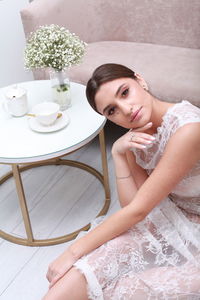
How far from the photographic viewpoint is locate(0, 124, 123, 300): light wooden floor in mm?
1766

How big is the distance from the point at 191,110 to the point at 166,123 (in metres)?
0.09

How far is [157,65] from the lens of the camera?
8.05 feet

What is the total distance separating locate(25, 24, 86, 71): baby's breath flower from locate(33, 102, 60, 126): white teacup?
18cm

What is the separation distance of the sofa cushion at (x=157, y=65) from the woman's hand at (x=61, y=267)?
1.28m

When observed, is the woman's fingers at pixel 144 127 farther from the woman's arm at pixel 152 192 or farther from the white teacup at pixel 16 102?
the white teacup at pixel 16 102

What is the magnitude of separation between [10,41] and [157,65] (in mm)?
1148

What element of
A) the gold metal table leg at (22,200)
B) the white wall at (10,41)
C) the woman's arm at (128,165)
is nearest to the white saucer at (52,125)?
the gold metal table leg at (22,200)

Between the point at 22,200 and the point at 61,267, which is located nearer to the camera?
the point at 61,267

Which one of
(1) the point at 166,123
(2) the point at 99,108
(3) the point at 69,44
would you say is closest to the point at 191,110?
(1) the point at 166,123

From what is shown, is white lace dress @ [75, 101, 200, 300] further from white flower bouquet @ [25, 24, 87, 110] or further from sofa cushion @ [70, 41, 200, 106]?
sofa cushion @ [70, 41, 200, 106]

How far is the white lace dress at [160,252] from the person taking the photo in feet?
3.87

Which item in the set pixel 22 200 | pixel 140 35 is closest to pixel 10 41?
pixel 140 35

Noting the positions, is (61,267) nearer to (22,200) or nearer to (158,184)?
(158,184)

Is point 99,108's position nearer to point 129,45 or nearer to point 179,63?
point 179,63
